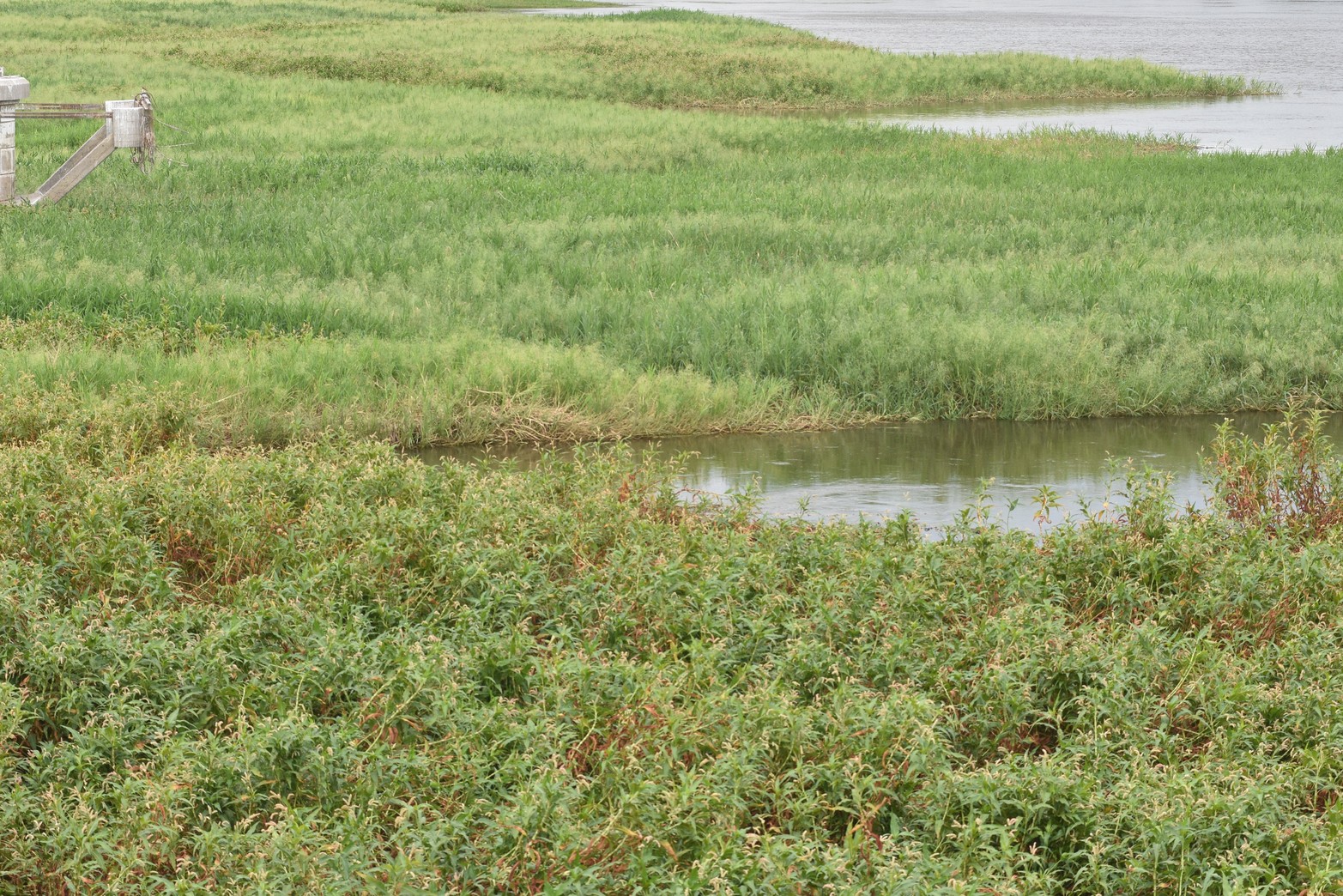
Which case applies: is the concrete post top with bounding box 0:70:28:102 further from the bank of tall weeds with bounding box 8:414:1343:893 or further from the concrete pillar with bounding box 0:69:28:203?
the bank of tall weeds with bounding box 8:414:1343:893

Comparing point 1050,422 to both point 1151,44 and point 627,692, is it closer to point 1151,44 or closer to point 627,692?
point 627,692

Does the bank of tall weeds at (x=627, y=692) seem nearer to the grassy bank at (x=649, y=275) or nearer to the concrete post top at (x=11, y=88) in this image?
the grassy bank at (x=649, y=275)

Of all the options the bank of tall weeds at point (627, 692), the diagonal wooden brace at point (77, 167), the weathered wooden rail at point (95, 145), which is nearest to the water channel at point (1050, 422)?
the bank of tall weeds at point (627, 692)

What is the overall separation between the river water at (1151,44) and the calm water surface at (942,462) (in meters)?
19.4

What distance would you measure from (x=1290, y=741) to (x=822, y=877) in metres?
1.94

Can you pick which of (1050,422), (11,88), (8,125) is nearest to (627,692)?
(1050,422)

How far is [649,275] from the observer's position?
1385cm

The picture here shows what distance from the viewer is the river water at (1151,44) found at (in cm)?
3319

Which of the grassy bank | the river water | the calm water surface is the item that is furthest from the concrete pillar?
the river water

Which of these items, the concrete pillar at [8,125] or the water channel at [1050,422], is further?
the concrete pillar at [8,125]

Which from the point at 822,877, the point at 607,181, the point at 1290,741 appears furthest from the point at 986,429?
the point at 607,181

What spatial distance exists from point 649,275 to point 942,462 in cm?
480

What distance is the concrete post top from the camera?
48.8 ft

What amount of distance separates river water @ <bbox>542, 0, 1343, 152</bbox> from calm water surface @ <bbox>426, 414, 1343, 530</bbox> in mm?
19370
